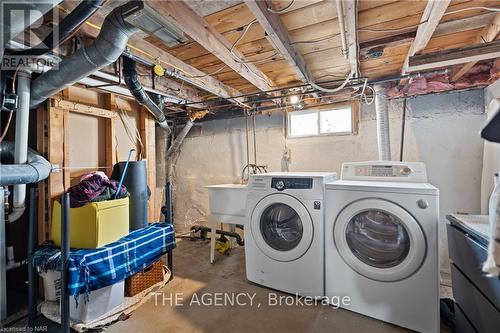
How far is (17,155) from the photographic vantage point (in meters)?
1.82

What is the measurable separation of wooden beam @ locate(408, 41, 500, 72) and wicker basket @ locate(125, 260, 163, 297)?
2.91m

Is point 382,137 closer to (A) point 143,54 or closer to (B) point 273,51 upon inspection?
(B) point 273,51

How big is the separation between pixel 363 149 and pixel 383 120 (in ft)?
1.47

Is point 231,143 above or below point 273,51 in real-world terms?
below

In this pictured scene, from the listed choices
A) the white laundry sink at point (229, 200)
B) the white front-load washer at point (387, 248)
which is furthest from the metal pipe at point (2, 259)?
the white front-load washer at point (387, 248)

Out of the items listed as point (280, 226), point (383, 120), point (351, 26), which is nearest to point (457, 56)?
point (383, 120)

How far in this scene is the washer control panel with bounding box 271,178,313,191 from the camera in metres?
2.09

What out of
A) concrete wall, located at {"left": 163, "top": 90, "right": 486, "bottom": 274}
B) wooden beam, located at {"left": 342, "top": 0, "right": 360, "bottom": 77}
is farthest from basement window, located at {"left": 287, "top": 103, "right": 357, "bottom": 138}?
wooden beam, located at {"left": 342, "top": 0, "right": 360, "bottom": 77}

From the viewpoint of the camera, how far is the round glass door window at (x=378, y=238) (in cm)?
176

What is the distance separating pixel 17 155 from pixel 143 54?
1.24m

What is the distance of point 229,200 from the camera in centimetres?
277

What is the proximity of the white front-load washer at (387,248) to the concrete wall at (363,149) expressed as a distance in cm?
78

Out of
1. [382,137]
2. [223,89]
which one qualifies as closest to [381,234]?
[382,137]

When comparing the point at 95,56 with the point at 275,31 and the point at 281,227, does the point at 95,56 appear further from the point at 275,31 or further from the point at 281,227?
the point at 281,227
